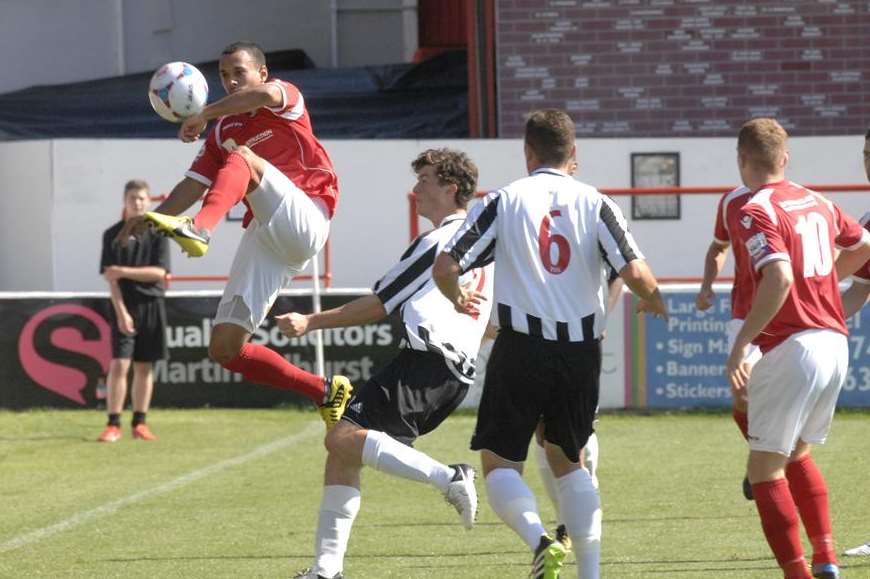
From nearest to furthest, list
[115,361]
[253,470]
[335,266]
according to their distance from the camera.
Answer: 1. [253,470]
2. [115,361]
3. [335,266]

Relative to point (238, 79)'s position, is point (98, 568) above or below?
below

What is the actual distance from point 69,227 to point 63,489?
10.2m

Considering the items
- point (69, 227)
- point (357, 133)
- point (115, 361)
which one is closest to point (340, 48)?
point (357, 133)

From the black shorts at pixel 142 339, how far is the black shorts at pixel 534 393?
23.8 ft

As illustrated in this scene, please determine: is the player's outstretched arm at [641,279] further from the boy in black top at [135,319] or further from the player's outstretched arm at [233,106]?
the boy in black top at [135,319]

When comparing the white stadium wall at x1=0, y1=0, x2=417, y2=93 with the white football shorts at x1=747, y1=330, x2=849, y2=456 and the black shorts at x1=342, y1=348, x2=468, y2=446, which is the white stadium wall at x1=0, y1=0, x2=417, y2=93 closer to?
the black shorts at x1=342, y1=348, x2=468, y2=446

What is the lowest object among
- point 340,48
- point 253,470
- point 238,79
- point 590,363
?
point 253,470

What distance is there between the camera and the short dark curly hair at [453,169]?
680 cm

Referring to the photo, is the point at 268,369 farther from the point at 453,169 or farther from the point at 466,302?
the point at 466,302

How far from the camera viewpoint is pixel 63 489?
10.4 m

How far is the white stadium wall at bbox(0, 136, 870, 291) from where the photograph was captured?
19172 millimetres

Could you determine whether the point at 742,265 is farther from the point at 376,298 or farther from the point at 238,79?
the point at 238,79

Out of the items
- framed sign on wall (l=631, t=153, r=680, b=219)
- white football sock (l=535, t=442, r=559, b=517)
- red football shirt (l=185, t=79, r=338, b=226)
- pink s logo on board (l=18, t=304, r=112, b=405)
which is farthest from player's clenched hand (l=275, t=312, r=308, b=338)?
framed sign on wall (l=631, t=153, r=680, b=219)

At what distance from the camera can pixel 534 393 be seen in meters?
5.89
